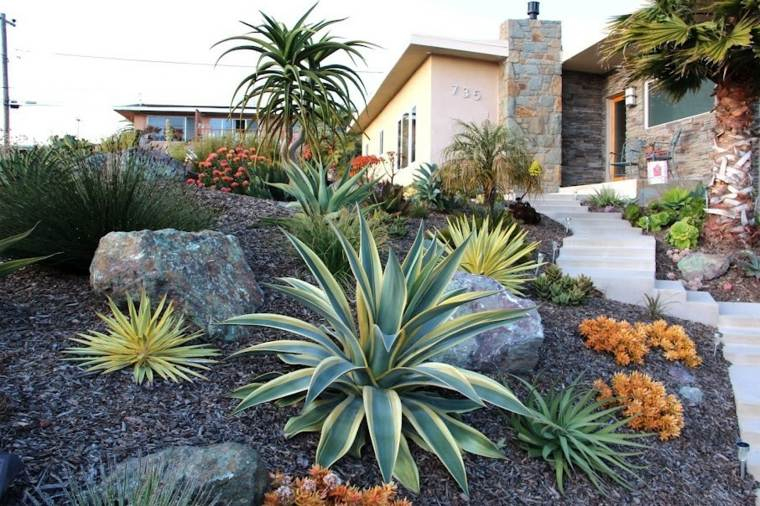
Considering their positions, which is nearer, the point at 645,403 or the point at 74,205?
the point at 645,403

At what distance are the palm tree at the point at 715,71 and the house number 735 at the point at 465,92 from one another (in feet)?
15.1

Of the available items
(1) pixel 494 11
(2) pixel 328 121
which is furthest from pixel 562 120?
(2) pixel 328 121

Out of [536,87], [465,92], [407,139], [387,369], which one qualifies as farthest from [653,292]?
[407,139]

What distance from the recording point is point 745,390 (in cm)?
485

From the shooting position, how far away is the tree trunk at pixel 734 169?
7.70m

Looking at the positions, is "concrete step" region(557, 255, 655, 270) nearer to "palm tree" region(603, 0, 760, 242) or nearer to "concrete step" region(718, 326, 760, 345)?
"concrete step" region(718, 326, 760, 345)

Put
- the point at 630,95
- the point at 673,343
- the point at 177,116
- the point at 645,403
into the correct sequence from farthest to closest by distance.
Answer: the point at 177,116 → the point at 630,95 → the point at 673,343 → the point at 645,403

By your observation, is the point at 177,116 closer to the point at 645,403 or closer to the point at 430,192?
the point at 430,192

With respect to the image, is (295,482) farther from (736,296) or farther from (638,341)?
(736,296)

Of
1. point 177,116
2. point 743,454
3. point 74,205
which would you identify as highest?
point 177,116

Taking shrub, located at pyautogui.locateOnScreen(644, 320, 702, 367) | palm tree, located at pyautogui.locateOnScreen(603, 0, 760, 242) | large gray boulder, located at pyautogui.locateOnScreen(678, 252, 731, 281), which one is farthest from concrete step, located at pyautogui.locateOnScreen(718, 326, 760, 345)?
palm tree, located at pyautogui.locateOnScreen(603, 0, 760, 242)

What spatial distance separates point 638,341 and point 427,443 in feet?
9.03

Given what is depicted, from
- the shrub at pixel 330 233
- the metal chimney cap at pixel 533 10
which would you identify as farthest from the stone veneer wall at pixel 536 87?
the shrub at pixel 330 233

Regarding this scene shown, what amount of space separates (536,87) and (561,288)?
25.2ft
